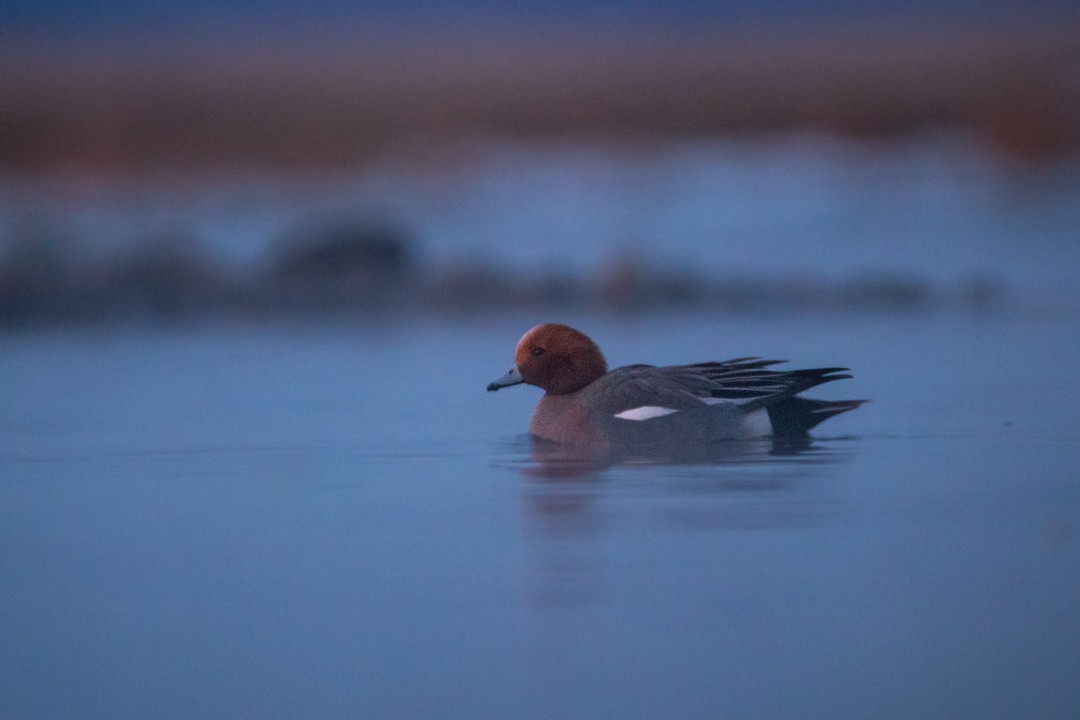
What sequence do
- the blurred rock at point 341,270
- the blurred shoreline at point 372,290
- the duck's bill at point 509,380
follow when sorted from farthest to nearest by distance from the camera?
the blurred rock at point 341,270, the blurred shoreline at point 372,290, the duck's bill at point 509,380

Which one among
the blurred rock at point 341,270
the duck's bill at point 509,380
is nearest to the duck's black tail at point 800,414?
the duck's bill at point 509,380

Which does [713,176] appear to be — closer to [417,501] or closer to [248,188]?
[248,188]

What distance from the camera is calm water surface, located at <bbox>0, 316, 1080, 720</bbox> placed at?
3.31 m

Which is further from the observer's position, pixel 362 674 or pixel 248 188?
pixel 248 188

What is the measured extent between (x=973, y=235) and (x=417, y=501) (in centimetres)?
864

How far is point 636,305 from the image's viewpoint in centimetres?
1096

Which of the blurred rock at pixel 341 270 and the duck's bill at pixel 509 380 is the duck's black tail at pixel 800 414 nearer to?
the duck's bill at pixel 509 380

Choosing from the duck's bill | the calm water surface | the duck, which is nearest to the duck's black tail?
the duck

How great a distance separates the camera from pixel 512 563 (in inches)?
165

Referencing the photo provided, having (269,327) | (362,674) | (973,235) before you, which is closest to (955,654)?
(362,674)

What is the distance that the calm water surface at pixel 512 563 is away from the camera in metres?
3.31

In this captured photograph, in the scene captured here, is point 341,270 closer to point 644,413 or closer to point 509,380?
point 509,380

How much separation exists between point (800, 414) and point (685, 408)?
1.45 ft

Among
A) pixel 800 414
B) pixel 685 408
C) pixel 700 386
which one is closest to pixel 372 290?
pixel 700 386
